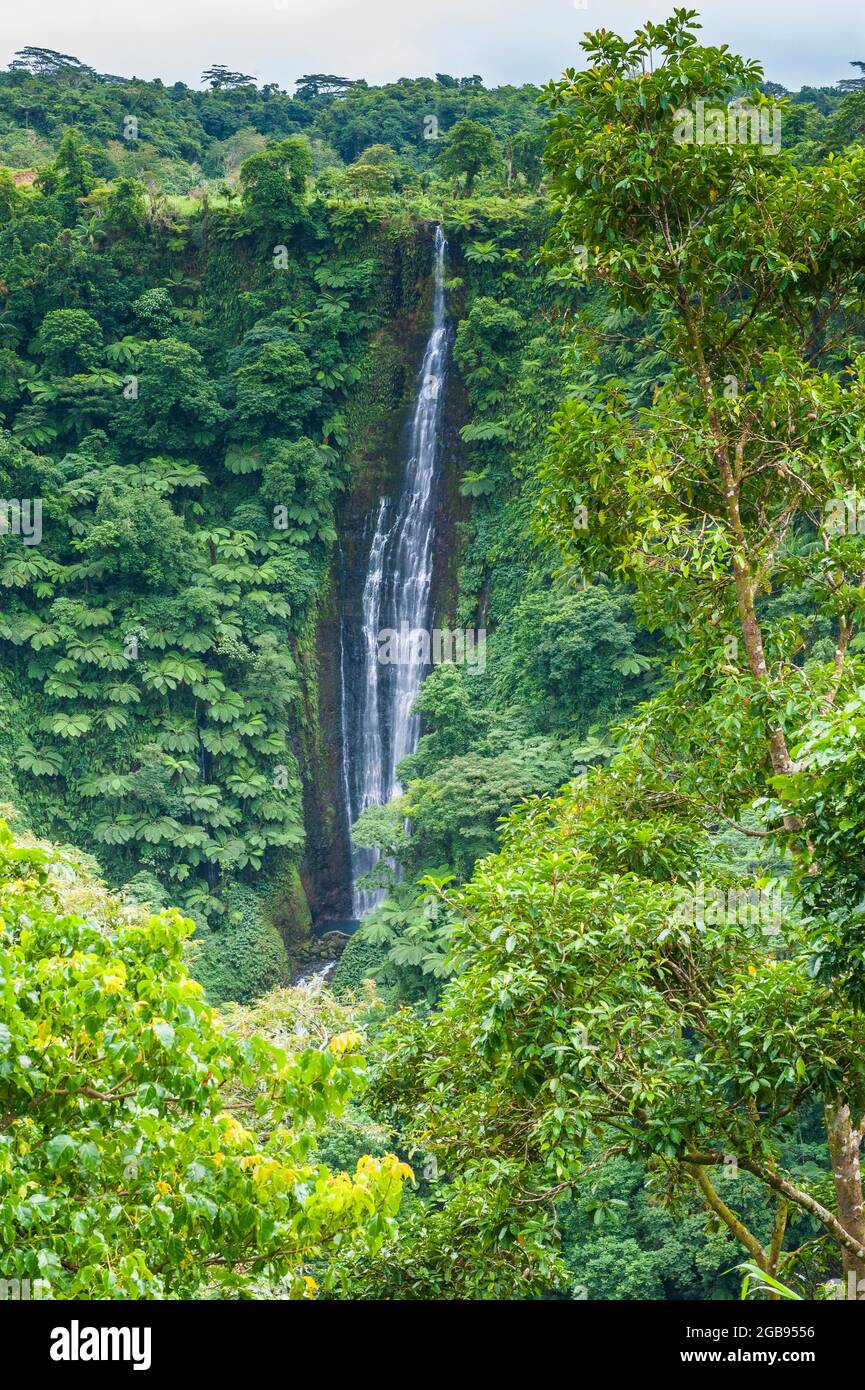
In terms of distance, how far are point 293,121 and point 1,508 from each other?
20.7 m

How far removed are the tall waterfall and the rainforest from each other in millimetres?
89

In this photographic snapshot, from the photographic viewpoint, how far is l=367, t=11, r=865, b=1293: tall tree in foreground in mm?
5023

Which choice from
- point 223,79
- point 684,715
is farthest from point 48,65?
point 684,715

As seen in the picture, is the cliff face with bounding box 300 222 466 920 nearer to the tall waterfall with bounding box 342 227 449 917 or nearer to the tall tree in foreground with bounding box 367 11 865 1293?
the tall waterfall with bounding box 342 227 449 917

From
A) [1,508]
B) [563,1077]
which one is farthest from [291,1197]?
[1,508]

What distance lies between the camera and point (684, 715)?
6.02 meters

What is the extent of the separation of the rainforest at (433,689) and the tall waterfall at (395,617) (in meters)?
0.09

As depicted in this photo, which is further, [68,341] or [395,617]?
[395,617]

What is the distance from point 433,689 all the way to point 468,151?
1099 centimetres

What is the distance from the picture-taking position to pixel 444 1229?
5375 mm

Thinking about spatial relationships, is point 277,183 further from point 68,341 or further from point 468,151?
point 68,341

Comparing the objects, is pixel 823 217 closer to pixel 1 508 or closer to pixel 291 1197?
pixel 291 1197

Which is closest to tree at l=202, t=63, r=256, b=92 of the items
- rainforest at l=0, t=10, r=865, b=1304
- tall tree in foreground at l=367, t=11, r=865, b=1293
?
rainforest at l=0, t=10, r=865, b=1304

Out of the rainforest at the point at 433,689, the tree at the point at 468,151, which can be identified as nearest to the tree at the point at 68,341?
the rainforest at the point at 433,689
